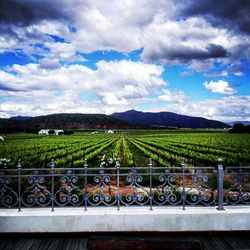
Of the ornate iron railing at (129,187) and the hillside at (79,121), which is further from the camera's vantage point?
the hillside at (79,121)

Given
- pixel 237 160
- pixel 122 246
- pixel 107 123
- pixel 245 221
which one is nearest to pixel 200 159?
pixel 237 160

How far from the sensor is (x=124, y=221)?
4.33 meters

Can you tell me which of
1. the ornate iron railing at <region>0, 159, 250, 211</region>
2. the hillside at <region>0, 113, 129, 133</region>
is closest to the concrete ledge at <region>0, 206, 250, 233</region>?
the ornate iron railing at <region>0, 159, 250, 211</region>

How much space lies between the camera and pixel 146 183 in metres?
12.4

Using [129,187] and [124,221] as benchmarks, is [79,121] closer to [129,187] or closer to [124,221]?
[129,187]

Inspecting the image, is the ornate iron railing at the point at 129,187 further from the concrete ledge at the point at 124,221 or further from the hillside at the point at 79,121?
the hillside at the point at 79,121

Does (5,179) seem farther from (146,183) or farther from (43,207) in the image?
(146,183)

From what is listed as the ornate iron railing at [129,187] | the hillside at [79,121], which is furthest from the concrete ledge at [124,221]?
the hillside at [79,121]

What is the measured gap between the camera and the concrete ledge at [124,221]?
14.0 feet

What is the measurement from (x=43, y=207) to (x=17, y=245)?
29.4 inches

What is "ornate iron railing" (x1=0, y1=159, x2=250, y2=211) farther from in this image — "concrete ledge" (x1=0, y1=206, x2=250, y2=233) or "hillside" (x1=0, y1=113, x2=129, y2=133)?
"hillside" (x1=0, y1=113, x2=129, y2=133)

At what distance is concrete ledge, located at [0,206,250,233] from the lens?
14.0 feet

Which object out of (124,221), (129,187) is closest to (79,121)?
(129,187)

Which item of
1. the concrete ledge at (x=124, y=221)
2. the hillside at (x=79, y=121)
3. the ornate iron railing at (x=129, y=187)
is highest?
the hillside at (x=79, y=121)
